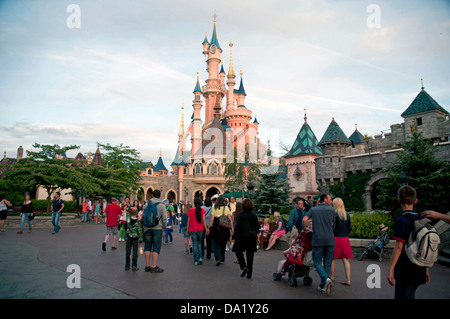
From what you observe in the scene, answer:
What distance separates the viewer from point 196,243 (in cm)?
726

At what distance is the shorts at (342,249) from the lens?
5434mm

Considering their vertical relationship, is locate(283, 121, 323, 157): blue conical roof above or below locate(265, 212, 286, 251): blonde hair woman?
above

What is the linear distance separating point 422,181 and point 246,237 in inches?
298

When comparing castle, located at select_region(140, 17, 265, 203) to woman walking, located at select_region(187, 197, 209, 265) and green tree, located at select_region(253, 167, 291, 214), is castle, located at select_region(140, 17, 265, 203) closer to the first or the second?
green tree, located at select_region(253, 167, 291, 214)

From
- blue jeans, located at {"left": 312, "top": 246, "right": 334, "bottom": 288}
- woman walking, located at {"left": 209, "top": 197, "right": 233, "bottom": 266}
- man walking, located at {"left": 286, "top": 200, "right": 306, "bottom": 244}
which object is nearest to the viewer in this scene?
blue jeans, located at {"left": 312, "top": 246, "right": 334, "bottom": 288}

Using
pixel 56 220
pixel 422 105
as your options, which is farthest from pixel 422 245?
pixel 422 105

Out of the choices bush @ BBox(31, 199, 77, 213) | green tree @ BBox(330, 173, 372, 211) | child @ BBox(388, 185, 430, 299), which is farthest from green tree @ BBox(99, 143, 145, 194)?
child @ BBox(388, 185, 430, 299)

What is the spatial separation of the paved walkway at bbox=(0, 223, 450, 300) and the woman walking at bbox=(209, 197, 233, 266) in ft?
1.01

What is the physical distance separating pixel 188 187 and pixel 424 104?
123ft

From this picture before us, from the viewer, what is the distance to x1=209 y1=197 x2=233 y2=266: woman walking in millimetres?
7260

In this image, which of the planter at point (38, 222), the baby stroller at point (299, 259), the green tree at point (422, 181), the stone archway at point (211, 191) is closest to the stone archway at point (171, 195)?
the stone archway at point (211, 191)

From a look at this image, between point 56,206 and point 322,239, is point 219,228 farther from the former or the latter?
point 56,206
